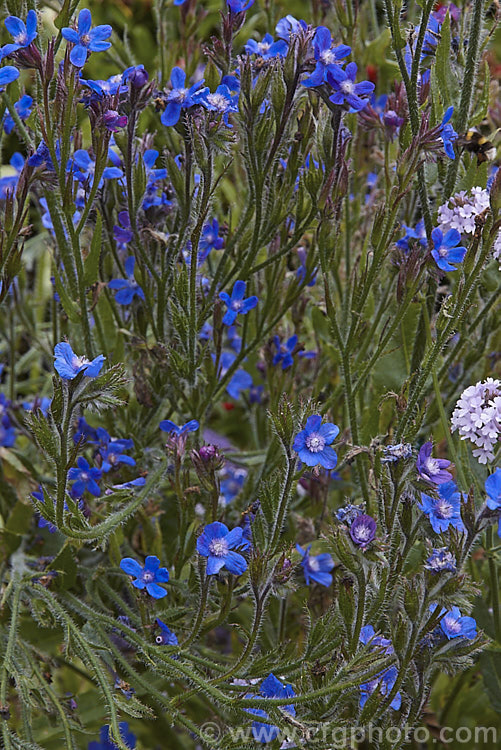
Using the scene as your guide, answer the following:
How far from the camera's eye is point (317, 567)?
1.38m

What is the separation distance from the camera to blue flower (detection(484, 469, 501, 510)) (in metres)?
1.00

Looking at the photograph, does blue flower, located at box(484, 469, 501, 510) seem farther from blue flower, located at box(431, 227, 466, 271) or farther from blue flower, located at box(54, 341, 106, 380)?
blue flower, located at box(54, 341, 106, 380)

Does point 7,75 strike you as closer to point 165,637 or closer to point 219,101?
point 219,101

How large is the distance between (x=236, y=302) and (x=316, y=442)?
327 mm

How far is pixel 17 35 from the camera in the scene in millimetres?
1091

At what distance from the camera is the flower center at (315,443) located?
1.06 meters

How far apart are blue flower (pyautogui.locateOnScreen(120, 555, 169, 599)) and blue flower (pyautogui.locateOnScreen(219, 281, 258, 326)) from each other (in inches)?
14.3

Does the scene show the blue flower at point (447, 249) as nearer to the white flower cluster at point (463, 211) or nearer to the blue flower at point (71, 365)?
the white flower cluster at point (463, 211)

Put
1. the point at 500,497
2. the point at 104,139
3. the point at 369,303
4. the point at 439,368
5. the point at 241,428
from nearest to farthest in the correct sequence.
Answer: the point at 500,497 → the point at 104,139 → the point at 439,368 → the point at 369,303 → the point at 241,428

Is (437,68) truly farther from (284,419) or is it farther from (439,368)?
(284,419)

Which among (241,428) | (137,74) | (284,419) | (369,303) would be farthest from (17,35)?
(241,428)

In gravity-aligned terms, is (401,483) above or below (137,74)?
below

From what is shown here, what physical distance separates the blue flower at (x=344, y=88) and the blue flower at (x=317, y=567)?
2.10 feet

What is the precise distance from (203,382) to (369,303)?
31cm
